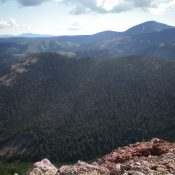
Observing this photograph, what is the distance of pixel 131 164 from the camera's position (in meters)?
38.7

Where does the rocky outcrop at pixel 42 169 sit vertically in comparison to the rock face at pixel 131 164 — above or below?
below

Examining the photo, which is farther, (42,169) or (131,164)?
(42,169)

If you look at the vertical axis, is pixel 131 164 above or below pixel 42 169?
above

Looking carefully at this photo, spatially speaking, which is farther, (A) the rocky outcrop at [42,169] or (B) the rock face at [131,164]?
(A) the rocky outcrop at [42,169]

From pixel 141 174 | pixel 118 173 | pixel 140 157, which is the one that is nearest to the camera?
pixel 141 174

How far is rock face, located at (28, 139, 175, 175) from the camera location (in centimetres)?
3650

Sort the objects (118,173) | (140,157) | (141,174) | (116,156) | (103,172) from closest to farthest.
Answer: (141,174), (118,173), (103,172), (140,157), (116,156)

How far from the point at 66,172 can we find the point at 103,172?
4.16m

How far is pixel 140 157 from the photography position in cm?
4534

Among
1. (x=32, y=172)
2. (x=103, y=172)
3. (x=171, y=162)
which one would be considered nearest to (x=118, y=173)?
(x=103, y=172)

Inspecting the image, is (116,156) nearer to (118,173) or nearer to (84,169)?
(84,169)

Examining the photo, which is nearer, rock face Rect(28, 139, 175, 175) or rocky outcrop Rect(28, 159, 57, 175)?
rock face Rect(28, 139, 175, 175)

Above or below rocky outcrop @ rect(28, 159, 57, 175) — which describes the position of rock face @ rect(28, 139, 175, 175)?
above

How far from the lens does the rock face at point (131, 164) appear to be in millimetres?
36500
